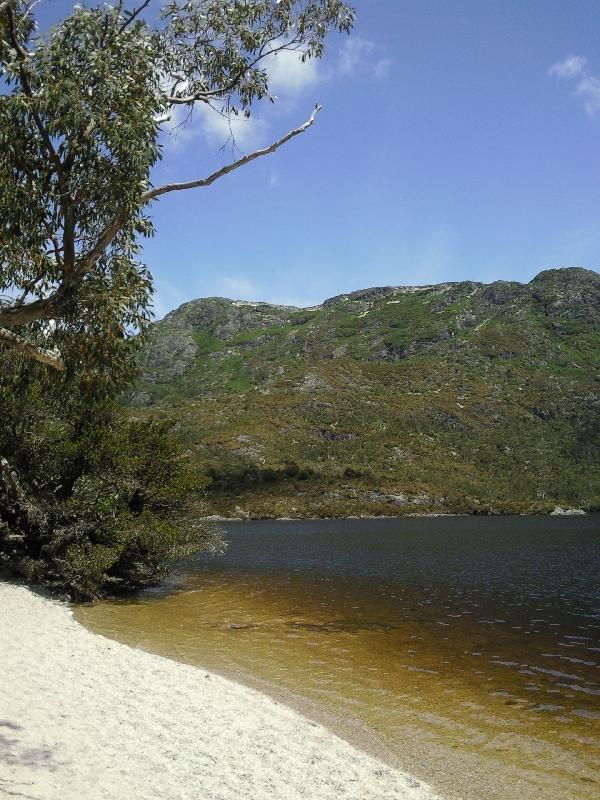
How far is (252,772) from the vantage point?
378 inches

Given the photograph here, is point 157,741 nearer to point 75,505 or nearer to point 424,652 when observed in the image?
point 424,652

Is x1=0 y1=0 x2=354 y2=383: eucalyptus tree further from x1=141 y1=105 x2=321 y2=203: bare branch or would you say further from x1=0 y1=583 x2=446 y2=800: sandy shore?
x1=0 y1=583 x2=446 y2=800: sandy shore

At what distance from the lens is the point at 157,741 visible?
34.4 feet

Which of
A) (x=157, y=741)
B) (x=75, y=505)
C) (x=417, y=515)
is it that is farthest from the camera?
(x=417, y=515)

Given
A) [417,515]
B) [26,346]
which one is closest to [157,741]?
[26,346]

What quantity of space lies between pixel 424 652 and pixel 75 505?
1779 cm

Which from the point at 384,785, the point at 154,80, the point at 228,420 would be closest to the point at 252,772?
the point at 384,785

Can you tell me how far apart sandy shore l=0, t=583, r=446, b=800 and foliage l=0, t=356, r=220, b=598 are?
11894mm

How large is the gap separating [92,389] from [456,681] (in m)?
14.1

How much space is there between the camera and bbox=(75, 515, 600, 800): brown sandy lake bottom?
11.9 meters

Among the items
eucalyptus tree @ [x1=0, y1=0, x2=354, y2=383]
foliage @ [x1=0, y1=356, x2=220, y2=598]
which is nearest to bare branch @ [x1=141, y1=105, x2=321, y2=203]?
eucalyptus tree @ [x1=0, y1=0, x2=354, y2=383]

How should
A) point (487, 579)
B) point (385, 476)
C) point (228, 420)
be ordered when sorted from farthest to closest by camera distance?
point (228, 420)
point (385, 476)
point (487, 579)

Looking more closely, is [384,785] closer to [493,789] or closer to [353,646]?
[493,789]

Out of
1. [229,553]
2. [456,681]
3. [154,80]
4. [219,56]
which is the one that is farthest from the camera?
Result: [229,553]
